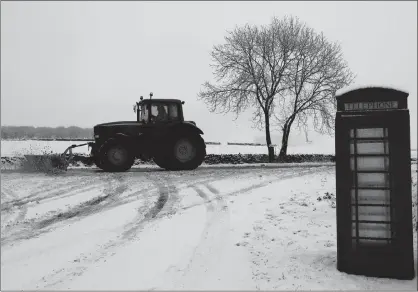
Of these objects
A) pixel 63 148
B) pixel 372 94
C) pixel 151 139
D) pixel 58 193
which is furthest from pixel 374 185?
pixel 63 148

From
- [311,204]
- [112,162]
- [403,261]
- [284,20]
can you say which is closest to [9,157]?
[112,162]

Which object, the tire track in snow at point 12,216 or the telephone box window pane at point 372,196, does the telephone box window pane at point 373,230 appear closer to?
the telephone box window pane at point 372,196

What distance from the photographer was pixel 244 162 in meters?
19.7

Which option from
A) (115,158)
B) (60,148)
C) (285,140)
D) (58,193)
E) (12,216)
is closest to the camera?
(12,216)

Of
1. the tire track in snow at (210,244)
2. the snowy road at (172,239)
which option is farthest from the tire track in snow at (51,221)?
the tire track in snow at (210,244)

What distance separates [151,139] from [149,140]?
0.25 ft

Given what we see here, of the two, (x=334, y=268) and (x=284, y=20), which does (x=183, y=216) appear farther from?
(x=284, y=20)

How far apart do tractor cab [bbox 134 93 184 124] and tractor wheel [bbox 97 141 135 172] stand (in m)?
1.18

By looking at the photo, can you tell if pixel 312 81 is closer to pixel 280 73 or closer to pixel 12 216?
pixel 280 73

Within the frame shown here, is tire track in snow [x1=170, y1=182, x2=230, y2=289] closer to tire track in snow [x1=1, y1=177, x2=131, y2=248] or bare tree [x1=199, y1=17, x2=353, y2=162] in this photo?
tire track in snow [x1=1, y1=177, x2=131, y2=248]

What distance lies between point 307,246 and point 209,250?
4.14 feet

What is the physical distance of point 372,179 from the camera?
426 cm

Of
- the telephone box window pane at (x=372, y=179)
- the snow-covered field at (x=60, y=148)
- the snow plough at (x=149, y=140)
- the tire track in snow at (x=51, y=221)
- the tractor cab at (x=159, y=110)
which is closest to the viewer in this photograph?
the telephone box window pane at (x=372, y=179)

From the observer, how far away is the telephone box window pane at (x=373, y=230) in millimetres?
4258
